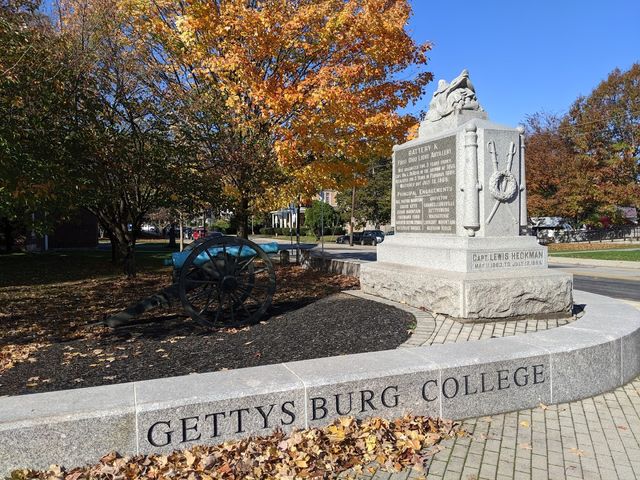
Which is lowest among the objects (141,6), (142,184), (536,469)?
(536,469)

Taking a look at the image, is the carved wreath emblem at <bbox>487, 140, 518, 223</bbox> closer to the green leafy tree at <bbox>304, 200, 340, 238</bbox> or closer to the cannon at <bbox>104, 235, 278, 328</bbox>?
the cannon at <bbox>104, 235, 278, 328</bbox>

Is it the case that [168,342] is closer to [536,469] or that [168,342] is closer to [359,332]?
[359,332]

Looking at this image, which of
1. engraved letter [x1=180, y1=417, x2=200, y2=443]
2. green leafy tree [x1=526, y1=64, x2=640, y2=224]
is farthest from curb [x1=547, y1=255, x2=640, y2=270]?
engraved letter [x1=180, y1=417, x2=200, y2=443]

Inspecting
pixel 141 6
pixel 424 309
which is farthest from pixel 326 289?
pixel 141 6

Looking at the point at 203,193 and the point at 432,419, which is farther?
the point at 203,193

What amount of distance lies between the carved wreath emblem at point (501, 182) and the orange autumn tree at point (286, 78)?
548 centimetres

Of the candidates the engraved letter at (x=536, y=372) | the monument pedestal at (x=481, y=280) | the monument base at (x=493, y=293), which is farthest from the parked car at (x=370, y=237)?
the engraved letter at (x=536, y=372)

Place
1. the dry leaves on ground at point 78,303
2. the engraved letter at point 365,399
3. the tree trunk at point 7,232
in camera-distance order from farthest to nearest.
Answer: the tree trunk at point 7,232, the dry leaves on ground at point 78,303, the engraved letter at point 365,399

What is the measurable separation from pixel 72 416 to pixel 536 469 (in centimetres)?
315

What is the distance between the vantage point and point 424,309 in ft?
23.9

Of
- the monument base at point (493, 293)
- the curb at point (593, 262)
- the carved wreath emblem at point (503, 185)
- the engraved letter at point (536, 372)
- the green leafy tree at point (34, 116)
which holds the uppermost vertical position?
the green leafy tree at point (34, 116)

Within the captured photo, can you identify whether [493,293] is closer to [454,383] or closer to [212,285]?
[454,383]

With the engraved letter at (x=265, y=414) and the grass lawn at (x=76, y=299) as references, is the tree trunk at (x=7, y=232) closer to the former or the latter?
the grass lawn at (x=76, y=299)

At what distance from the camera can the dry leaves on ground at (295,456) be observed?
3.07 m
